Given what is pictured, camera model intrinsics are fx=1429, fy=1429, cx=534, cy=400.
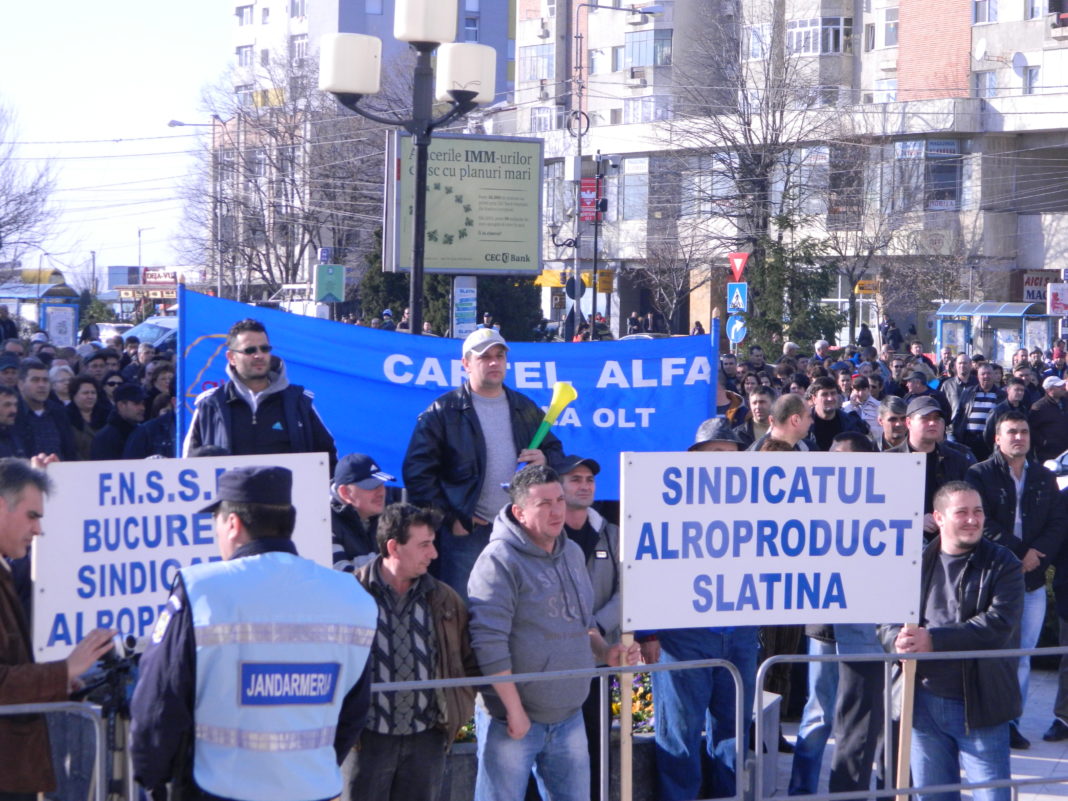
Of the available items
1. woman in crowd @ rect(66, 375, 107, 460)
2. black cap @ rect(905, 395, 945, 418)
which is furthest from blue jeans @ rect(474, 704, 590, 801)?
woman in crowd @ rect(66, 375, 107, 460)

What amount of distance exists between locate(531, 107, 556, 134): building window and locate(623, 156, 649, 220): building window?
26.4 ft

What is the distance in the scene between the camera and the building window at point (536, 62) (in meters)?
67.4

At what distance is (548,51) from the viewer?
67.6 meters

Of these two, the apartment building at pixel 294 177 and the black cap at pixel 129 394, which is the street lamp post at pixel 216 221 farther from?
the black cap at pixel 129 394

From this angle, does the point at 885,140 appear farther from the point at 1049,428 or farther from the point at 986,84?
the point at 1049,428

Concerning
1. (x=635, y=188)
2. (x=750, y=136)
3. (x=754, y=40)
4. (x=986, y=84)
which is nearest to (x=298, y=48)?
(x=635, y=188)

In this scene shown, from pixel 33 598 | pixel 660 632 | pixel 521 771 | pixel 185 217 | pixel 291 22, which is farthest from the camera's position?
pixel 291 22

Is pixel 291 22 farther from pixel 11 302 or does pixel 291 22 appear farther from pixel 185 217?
pixel 11 302

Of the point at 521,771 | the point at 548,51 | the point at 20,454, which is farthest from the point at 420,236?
the point at 548,51

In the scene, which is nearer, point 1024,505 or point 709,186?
point 1024,505

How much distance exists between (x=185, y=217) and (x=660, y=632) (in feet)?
186

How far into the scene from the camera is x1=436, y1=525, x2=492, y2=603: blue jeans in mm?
7164

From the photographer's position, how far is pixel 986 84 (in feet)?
172

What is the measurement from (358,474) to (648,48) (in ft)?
193
